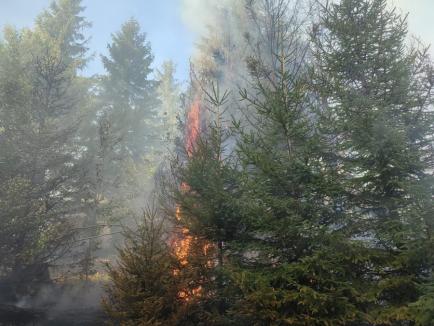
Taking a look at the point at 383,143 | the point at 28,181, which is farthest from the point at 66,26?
the point at 383,143

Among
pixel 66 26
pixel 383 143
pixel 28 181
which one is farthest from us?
pixel 66 26

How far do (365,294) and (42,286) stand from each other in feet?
50.2

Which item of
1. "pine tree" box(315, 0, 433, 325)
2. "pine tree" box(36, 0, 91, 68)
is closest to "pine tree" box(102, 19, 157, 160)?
"pine tree" box(36, 0, 91, 68)

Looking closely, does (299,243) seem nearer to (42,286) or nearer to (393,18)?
(393,18)

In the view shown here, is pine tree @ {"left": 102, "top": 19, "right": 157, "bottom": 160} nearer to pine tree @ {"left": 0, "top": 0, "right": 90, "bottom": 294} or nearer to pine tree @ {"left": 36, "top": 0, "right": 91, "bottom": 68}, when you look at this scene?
pine tree @ {"left": 36, "top": 0, "right": 91, "bottom": 68}

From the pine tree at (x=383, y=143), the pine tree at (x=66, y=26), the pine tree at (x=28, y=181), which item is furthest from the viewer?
the pine tree at (x=66, y=26)

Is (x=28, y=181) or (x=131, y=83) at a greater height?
(x=131, y=83)

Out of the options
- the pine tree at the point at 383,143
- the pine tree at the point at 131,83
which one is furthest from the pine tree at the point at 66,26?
the pine tree at the point at 383,143

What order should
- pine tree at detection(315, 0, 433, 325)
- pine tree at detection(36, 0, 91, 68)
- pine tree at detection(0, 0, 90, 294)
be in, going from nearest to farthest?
pine tree at detection(315, 0, 433, 325) < pine tree at detection(0, 0, 90, 294) < pine tree at detection(36, 0, 91, 68)

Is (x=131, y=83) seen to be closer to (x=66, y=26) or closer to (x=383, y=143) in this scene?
(x=66, y=26)

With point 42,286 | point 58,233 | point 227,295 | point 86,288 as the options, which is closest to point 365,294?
point 227,295

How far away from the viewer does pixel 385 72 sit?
396 inches

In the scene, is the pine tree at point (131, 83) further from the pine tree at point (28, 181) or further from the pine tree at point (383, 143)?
the pine tree at point (383, 143)

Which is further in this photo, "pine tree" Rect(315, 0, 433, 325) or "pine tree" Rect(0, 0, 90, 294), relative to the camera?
"pine tree" Rect(0, 0, 90, 294)
